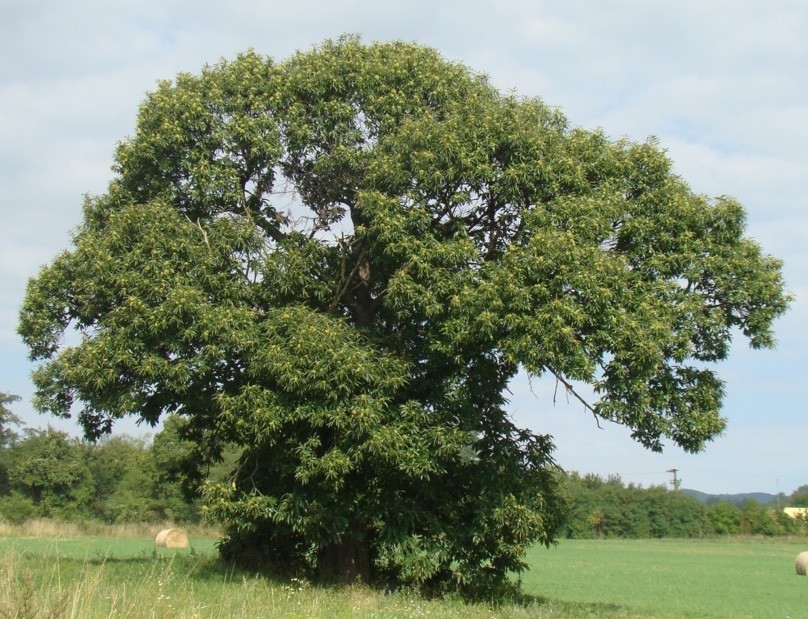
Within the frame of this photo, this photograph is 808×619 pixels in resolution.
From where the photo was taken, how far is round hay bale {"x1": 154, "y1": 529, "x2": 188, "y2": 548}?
126 feet

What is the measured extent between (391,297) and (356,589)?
5.83m

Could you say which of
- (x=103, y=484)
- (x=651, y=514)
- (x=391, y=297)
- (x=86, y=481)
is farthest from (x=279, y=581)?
(x=651, y=514)

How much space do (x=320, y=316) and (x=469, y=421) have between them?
3.30 meters

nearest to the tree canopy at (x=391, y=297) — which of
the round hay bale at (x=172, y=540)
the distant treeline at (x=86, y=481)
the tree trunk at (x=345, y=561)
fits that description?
the tree trunk at (x=345, y=561)

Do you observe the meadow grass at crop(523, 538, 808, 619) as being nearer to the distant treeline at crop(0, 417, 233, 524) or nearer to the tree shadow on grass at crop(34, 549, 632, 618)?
the tree shadow on grass at crop(34, 549, 632, 618)

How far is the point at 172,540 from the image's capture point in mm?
38656

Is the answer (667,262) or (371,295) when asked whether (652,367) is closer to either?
(667,262)

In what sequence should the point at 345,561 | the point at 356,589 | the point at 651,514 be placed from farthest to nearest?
the point at 651,514 < the point at 345,561 < the point at 356,589

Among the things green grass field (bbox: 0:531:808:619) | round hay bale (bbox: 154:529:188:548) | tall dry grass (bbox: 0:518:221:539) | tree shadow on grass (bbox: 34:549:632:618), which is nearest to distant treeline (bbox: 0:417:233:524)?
tall dry grass (bbox: 0:518:221:539)

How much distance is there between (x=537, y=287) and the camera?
13578mm

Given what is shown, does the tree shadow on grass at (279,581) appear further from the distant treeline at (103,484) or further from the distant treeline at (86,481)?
the distant treeline at (86,481)

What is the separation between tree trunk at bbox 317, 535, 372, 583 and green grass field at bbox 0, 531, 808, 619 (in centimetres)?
94

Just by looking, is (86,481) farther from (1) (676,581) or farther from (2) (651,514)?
(2) (651,514)

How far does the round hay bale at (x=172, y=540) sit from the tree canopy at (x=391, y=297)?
2192 cm
